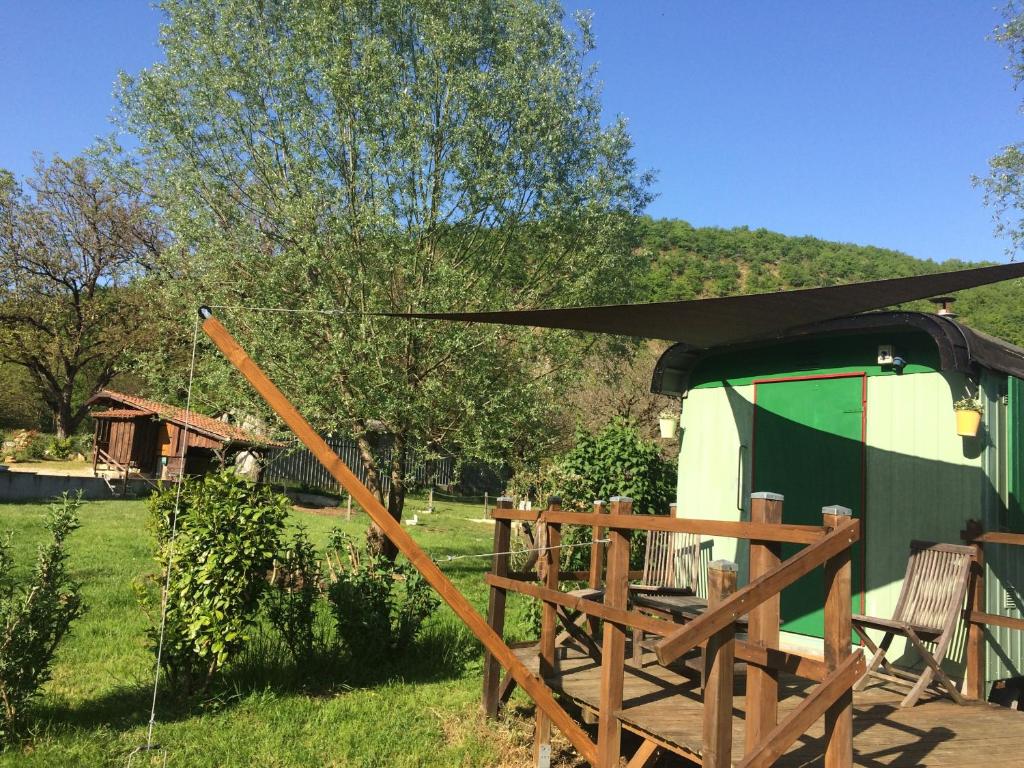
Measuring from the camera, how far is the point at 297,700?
15.8ft

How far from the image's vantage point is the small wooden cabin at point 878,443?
4777 mm

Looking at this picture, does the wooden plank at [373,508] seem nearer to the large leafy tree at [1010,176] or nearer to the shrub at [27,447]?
the large leafy tree at [1010,176]

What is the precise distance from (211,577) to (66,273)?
24.5 m

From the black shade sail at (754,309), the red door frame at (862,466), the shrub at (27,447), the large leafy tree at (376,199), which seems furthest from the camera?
the shrub at (27,447)

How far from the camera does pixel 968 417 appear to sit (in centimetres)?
461

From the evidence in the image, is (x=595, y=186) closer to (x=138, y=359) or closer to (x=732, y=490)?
(x=732, y=490)

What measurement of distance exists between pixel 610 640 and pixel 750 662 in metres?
0.97

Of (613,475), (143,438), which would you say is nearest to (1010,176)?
(613,475)

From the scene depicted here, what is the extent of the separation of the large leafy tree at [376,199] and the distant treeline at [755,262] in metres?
28.1

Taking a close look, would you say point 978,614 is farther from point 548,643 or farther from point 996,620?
point 548,643

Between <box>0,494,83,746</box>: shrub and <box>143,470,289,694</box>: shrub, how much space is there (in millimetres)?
570

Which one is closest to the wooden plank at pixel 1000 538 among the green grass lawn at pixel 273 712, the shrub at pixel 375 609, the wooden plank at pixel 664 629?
the wooden plank at pixel 664 629

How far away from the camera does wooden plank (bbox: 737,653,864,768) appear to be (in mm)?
2338

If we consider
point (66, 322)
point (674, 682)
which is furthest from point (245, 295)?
point (66, 322)
